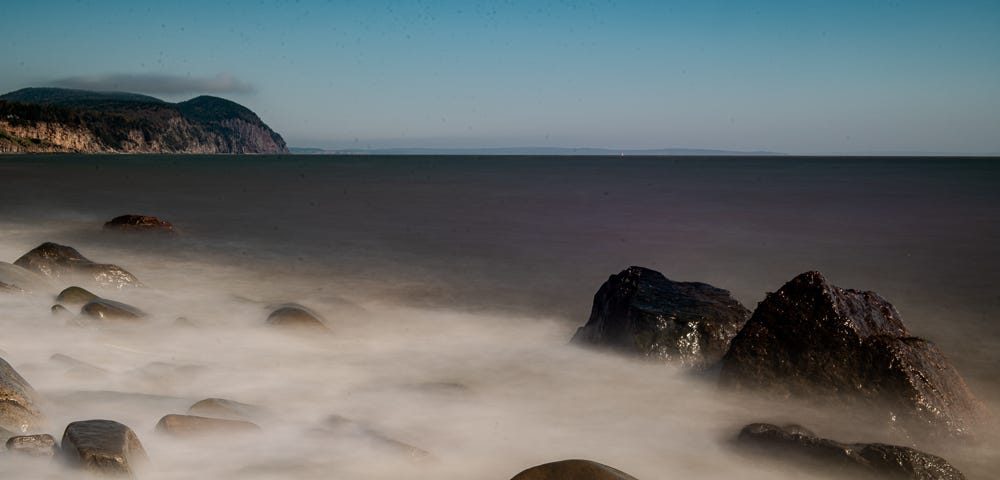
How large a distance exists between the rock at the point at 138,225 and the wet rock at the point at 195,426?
1635cm

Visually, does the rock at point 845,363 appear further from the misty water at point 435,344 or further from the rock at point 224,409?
the rock at point 224,409

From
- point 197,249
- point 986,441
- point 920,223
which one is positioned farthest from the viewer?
point 920,223

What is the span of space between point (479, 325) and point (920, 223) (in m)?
23.6

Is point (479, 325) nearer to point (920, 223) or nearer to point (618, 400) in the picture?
point (618, 400)

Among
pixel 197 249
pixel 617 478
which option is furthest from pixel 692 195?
pixel 617 478

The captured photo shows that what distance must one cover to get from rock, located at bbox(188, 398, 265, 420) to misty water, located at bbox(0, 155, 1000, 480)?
5.3 inches

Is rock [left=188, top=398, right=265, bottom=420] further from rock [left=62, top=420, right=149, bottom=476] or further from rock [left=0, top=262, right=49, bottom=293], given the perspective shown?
rock [left=0, top=262, right=49, bottom=293]

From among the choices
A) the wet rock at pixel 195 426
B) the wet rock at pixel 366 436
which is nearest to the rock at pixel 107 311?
the wet rock at pixel 195 426

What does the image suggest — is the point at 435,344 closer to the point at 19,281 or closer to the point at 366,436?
the point at 366,436

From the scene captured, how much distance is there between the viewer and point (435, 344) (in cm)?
886

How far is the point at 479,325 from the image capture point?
33.5 feet

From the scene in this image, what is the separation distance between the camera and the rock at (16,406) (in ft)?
15.4

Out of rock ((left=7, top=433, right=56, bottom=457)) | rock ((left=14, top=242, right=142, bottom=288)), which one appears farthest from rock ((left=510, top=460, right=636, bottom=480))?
rock ((left=14, top=242, right=142, bottom=288))

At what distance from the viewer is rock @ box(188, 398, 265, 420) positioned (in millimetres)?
5559
